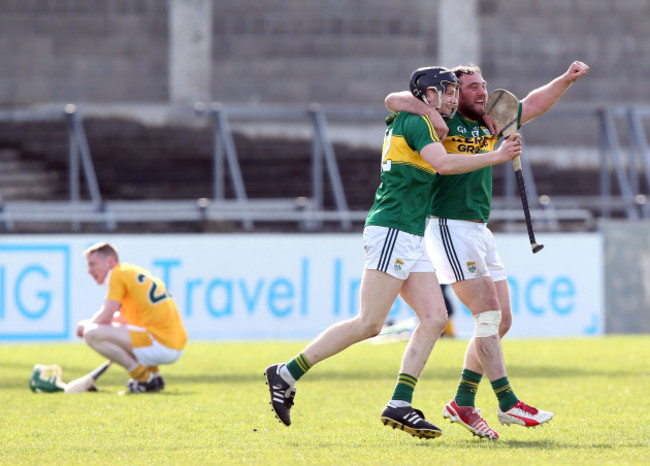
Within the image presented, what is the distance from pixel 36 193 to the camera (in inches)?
861

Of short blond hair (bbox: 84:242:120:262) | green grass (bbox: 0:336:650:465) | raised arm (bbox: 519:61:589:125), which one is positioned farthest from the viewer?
short blond hair (bbox: 84:242:120:262)

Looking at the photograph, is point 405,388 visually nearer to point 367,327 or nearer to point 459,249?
point 367,327

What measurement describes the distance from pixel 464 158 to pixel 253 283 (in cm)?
992

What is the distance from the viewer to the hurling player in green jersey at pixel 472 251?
25.5 feet

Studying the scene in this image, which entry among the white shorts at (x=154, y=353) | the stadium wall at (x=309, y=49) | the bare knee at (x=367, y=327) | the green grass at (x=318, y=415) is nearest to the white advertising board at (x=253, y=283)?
the green grass at (x=318, y=415)

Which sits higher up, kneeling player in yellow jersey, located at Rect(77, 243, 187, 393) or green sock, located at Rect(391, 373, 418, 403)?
green sock, located at Rect(391, 373, 418, 403)

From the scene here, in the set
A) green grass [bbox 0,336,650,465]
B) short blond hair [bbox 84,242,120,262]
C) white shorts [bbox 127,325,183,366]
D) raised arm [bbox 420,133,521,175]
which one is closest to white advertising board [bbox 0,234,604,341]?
green grass [bbox 0,336,650,465]

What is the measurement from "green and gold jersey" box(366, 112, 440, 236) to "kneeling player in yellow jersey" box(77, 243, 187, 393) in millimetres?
3720

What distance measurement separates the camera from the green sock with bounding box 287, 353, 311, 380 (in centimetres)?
777

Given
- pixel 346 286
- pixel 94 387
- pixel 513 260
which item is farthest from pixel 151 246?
pixel 94 387

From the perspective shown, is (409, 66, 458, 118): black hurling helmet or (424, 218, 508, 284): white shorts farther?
(424, 218, 508, 284): white shorts

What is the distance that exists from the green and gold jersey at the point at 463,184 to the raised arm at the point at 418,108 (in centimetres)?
20

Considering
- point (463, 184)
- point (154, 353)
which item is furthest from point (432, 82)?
point (154, 353)

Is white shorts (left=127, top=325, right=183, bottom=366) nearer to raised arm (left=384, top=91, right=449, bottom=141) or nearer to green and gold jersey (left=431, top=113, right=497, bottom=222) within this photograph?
green and gold jersey (left=431, top=113, right=497, bottom=222)
